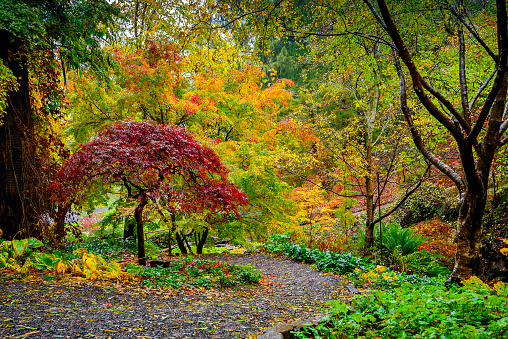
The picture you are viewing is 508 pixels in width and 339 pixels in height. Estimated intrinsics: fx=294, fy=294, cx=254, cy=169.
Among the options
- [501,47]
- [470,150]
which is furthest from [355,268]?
[501,47]

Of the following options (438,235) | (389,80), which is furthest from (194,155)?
(438,235)

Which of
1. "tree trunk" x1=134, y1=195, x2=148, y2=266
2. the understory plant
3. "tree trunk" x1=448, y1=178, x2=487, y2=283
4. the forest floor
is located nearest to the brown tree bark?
"tree trunk" x1=448, y1=178, x2=487, y2=283

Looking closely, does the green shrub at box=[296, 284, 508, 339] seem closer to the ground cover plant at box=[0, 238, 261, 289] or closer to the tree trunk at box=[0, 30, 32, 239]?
the ground cover plant at box=[0, 238, 261, 289]

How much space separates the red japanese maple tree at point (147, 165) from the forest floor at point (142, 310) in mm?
1179

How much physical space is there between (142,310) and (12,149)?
12.0 ft

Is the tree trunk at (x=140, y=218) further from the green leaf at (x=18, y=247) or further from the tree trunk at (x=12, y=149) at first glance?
the tree trunk at (x=12, y=149)

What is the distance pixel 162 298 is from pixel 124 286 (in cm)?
58

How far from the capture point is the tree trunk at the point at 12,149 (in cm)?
450

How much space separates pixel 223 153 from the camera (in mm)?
6891

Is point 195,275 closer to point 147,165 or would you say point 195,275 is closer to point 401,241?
point 147,165

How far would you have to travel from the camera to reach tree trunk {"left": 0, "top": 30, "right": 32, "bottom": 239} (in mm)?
4504

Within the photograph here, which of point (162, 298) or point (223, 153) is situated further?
point (223, 153)

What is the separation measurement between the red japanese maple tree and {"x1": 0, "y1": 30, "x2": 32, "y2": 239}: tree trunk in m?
0.73

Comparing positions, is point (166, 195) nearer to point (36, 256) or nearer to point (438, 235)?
point (36, 256)
